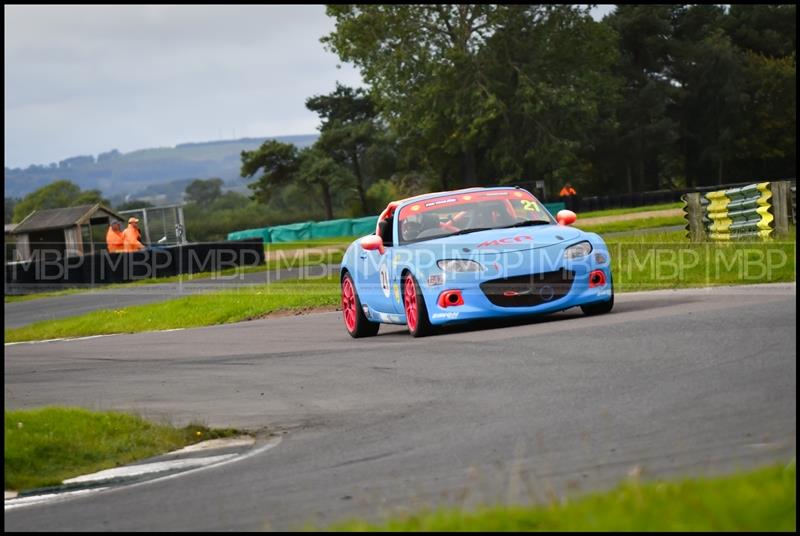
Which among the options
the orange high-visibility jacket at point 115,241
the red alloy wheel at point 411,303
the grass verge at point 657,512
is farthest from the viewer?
the orange high-visibility jacket at point 115,241

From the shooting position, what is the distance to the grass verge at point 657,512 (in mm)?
4211

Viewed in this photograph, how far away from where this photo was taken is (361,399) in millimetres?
9750

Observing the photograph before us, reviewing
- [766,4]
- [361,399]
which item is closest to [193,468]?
[361,399]

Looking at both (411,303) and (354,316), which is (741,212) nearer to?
(354,316)

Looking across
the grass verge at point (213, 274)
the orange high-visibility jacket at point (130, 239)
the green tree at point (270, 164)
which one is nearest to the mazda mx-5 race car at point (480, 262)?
the grass verge at point (213, 274)

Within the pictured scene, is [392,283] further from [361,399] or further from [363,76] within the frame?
[363,76]

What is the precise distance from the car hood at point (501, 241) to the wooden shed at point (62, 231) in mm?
35529

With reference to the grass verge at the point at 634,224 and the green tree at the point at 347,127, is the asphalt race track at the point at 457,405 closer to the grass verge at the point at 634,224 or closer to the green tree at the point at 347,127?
the grass verge at the point at 634,224

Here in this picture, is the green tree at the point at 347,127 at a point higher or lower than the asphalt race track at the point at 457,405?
higher

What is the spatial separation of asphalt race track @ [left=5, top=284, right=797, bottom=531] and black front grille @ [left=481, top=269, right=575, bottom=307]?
→ 0.31 metres

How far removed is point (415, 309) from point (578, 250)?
5.45 ft

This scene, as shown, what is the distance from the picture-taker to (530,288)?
12258mm

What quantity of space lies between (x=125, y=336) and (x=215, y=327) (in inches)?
56.7

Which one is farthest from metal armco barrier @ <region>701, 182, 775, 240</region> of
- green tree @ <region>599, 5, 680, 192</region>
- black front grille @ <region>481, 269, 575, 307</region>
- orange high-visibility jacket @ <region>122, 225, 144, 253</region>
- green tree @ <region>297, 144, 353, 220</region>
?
green tree @ <region>297, 144, 353, 220</region>
